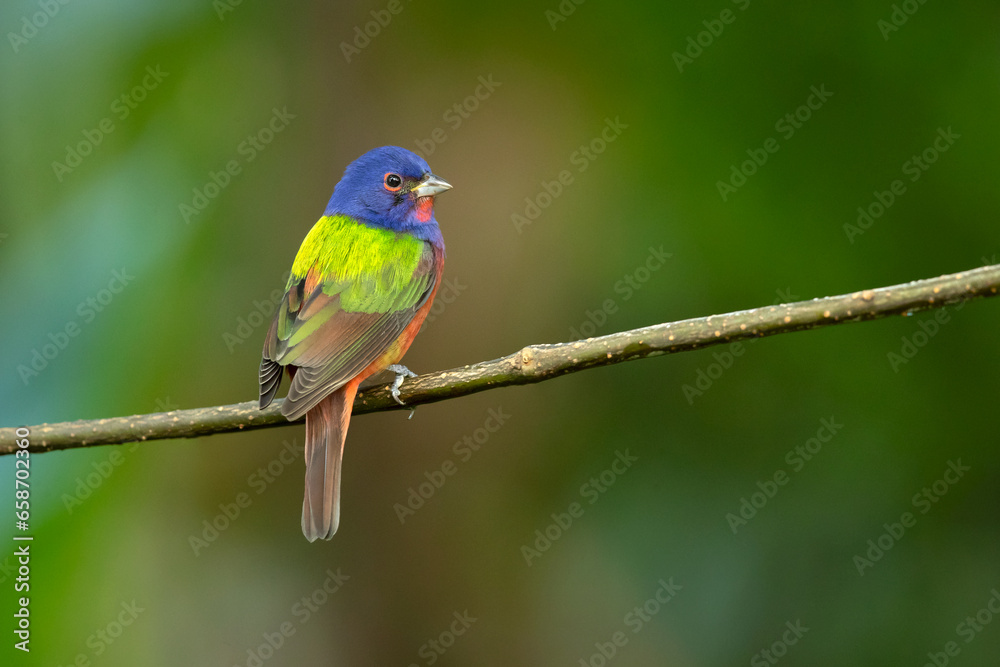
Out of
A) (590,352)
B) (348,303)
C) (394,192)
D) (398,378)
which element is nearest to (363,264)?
(348,303)

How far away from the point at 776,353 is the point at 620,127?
1.53 metres

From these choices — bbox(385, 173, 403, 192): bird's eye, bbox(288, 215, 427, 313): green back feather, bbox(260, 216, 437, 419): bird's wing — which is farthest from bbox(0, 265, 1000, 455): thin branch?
bbox(385, 173, 403, 192): bird's eye

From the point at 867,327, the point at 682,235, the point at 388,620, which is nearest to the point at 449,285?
the point at 682,235

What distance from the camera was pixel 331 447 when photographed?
3531 mm

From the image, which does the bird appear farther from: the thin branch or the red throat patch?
Result: the thin branch

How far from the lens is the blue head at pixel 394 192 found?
14.1ft

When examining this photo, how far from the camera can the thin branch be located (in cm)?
240

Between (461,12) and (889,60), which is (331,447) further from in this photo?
(889,60)

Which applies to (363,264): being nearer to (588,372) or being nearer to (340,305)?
(340,305)

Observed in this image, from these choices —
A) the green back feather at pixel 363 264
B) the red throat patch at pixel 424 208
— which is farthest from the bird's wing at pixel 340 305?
the red throat patch at pixel 424 208

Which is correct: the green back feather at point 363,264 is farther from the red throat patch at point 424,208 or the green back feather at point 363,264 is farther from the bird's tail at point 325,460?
the bird's tail at point 325,460

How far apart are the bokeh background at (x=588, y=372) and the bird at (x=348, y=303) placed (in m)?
0.64

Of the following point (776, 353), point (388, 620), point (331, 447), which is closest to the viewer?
point (331, 447)

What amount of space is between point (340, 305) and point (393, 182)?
0.77m
